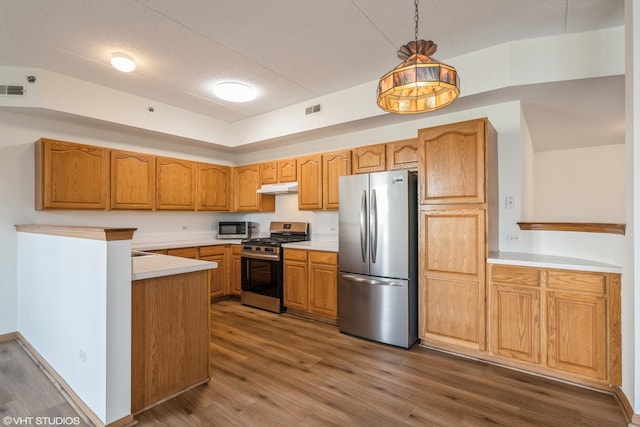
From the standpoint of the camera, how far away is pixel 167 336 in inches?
86.7

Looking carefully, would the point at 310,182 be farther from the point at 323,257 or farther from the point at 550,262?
the point at 550,262

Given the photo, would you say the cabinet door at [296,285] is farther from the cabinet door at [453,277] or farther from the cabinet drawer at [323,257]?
the cabinet door at [453,277]

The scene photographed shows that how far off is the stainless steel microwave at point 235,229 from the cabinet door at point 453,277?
127 inches

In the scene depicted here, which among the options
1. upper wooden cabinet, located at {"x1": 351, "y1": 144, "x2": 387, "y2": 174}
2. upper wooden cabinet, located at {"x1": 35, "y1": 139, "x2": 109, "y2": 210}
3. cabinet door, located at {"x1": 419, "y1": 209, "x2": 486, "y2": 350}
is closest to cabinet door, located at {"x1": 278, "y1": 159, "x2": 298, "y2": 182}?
upper wooden cabinet, located at {"x1": 351, "y1": 144, "x2": 387, "y2": 174}

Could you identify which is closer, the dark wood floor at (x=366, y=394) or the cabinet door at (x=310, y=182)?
the dark wood floor at (x=366, y=394)

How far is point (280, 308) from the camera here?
4.17 meters

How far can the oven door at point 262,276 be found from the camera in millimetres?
4195

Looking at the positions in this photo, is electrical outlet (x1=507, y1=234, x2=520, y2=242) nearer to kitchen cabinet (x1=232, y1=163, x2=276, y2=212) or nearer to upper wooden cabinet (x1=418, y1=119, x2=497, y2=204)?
upper wooden cabinet (x1=418, y1=119, x2=497, y2=204)

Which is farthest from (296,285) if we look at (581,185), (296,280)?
(581,185)

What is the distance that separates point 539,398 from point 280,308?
2867 millimetres

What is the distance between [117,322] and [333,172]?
9.60ft

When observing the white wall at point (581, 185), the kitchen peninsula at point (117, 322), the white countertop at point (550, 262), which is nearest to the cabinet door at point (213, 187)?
the kitchen peninsula at point (117, 322)

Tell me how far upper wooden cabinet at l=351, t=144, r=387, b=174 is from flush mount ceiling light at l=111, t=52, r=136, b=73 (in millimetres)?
2546

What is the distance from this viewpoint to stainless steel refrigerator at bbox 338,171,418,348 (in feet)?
10.2
